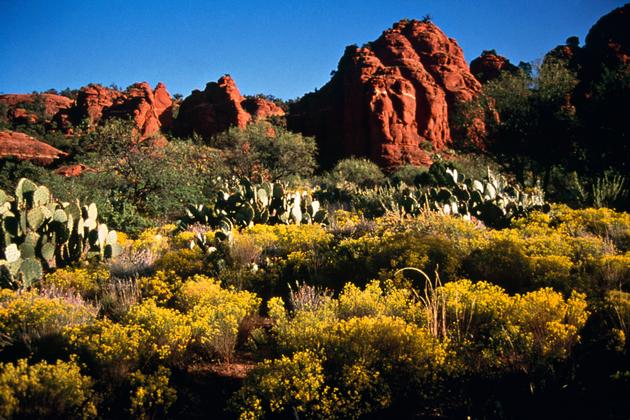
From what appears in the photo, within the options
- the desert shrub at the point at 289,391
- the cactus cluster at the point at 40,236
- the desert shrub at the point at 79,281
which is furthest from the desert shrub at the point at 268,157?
the desert shrub at the point at 289,391

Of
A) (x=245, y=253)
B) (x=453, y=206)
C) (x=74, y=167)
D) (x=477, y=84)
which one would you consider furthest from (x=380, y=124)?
(x=245, y=253)

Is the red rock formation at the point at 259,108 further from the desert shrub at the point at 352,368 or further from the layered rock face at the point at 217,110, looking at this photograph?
the desert shrub at the point at 352,368

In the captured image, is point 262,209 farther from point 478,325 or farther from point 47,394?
point 47,394

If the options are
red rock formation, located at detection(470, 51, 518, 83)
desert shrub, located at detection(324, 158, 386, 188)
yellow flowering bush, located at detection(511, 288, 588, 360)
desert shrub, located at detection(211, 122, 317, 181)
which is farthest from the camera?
red rock formation, located at detection(470, 51, 518, 83)

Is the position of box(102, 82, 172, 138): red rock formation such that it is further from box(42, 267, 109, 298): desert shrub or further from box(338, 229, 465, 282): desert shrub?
box(338, 229, 465, 282): desert shrub

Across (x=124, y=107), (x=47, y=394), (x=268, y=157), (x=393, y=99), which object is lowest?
(x=47, y=394)

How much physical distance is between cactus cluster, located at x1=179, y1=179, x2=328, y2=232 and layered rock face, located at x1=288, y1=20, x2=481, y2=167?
85.2ft

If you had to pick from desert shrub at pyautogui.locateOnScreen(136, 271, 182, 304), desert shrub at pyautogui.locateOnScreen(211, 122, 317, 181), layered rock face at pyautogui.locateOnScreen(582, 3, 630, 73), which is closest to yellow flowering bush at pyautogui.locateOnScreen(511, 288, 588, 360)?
desert shrub at pyautogui.locateOnScreen(136, 271, 182, 304)

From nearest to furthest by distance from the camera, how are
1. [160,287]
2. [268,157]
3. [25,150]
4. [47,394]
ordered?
[47,394] < [160,287] < [268,157] < [25,150]

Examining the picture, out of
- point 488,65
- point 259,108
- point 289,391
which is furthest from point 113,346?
point 488,65

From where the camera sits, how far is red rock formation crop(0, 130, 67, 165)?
26605 mm

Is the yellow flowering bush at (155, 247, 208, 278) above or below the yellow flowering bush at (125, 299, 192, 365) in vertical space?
above

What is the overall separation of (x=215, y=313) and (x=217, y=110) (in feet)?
132

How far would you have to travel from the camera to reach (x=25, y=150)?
1109 inches
